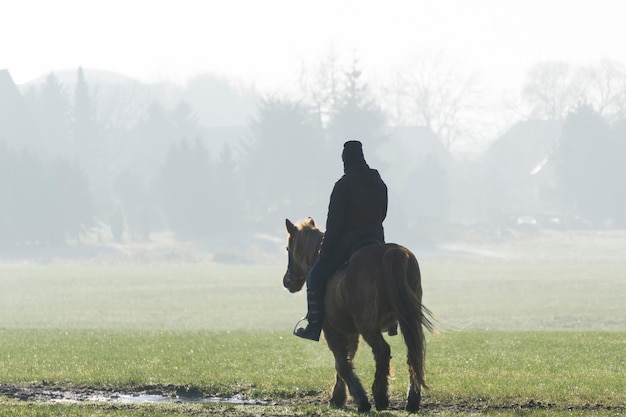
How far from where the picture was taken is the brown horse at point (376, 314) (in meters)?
11.3

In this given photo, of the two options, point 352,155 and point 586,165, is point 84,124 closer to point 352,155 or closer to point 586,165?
point 586,165

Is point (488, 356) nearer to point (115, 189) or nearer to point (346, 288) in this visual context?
point (346, 288)

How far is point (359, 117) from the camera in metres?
111

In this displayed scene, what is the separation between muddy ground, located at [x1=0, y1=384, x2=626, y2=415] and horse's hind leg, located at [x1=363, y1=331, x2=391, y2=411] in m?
0.76

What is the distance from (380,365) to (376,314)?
62 cm

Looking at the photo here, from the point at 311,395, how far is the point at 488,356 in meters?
5.37

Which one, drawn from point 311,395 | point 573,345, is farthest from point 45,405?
point 573,345

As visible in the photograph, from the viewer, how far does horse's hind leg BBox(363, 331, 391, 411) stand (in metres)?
11.7

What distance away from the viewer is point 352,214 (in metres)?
12.3

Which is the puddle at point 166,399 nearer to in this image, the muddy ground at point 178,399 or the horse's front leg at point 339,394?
the muddy ground at point 178,399

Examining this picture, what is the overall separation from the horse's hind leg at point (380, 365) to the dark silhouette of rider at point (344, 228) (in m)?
0.81

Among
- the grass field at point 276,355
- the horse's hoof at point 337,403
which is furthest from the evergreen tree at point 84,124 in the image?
the horse's hoof at point 337,403

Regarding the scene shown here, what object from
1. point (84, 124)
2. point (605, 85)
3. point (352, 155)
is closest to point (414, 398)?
point (352, 155)

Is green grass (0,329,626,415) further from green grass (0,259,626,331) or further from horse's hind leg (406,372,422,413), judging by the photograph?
green grass (0,259,626,331)
